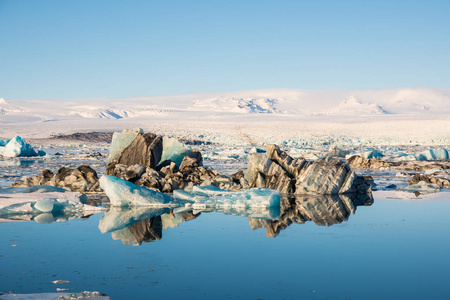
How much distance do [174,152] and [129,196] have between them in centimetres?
555

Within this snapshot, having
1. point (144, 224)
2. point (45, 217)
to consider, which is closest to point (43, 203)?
point (45, 217)

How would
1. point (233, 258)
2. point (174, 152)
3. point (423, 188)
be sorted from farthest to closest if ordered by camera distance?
point (174, 152) → point (423, 188) → point (233, 258)

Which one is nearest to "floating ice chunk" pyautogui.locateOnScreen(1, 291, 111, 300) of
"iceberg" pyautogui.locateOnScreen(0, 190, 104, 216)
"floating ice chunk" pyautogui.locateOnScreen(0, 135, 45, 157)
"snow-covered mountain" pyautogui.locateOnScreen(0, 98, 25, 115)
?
"iceberg" pyautogui.locateOnScreen(0, 190, 104, 216)

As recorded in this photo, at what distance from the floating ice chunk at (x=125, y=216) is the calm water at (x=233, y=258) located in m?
0.11

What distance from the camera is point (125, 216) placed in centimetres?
→ 729

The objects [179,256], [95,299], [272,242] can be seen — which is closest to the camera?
[95,299]

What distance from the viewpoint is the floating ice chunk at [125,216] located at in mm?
6555

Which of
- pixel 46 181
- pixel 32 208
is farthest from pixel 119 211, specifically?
pixel 46 181

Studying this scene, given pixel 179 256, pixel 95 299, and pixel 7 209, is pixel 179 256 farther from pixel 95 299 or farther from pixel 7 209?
pixel 7 209

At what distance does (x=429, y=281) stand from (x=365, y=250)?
1.12 metres

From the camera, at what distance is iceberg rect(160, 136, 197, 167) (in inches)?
541

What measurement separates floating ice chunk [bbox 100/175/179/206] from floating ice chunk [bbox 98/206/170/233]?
0.19m

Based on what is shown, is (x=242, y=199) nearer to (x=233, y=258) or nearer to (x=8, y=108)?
(x=233, y=258)

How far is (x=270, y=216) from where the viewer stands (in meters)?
7.39
